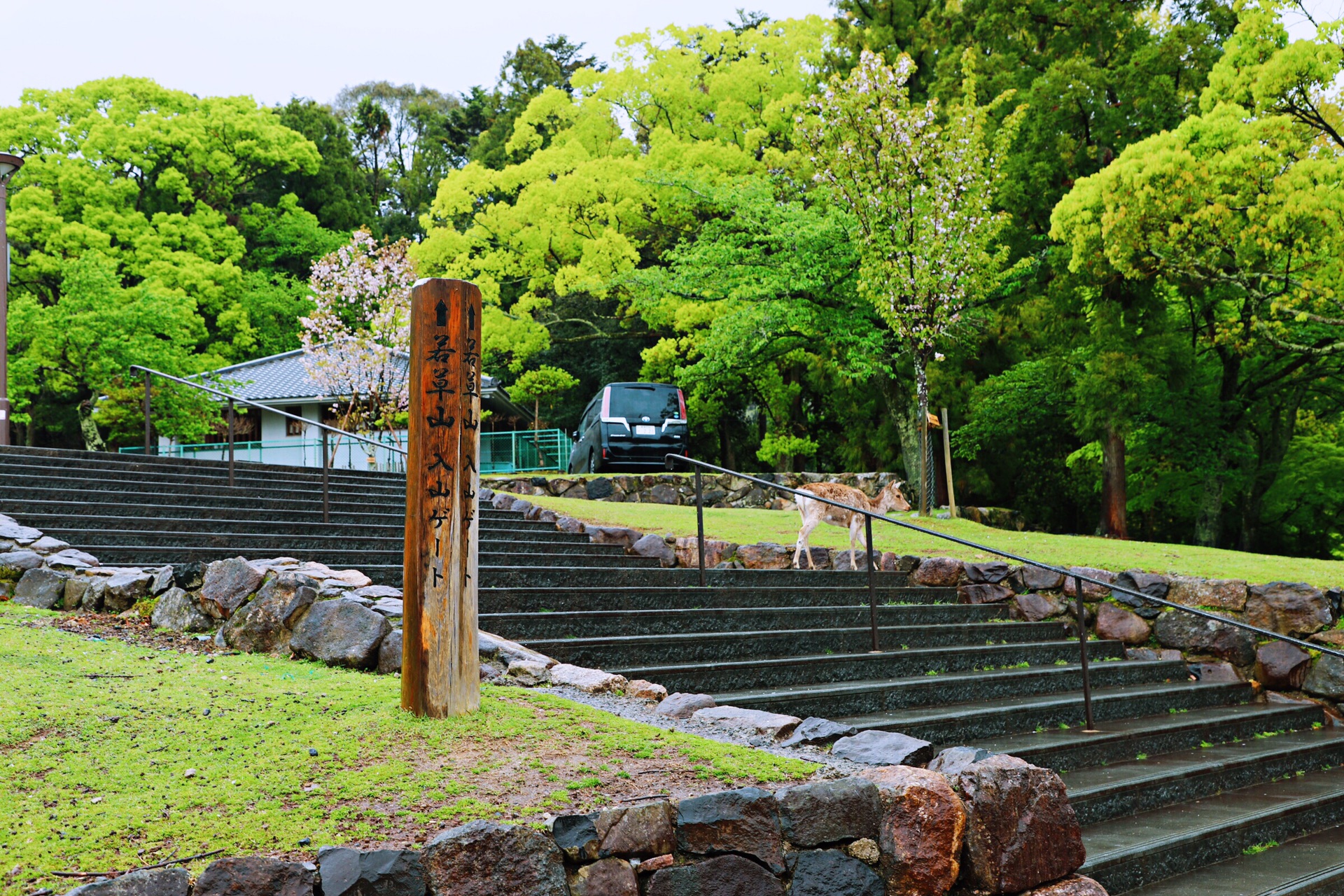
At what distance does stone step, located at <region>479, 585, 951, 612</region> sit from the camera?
7672 mm

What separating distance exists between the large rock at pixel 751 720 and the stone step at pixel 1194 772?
186 centimetres

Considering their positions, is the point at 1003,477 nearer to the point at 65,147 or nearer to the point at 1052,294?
the point at 1052,294

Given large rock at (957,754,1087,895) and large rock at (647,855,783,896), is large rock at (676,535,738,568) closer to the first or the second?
large rock at (957,754,1087,895)

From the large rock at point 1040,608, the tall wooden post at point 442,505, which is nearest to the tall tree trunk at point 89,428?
the large rock at point 1040,608

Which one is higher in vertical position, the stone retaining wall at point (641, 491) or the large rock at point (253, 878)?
the stone retaining wall at point (641, 491)

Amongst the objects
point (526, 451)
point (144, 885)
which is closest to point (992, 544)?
point (144, 885)

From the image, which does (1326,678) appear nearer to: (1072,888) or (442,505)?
(1072,888)

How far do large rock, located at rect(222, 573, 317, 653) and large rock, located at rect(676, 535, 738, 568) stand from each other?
5.54 meters

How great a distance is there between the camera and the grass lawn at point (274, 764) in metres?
3.27

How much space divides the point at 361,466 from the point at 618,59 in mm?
13731

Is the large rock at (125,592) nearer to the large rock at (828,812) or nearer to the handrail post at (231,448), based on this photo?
the handrail post at (231,448)

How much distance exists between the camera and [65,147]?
30953 mm

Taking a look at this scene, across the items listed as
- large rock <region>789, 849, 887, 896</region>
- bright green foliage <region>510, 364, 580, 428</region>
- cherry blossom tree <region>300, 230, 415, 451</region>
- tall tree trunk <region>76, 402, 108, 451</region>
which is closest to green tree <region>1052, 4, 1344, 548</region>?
large rock <region>789, 849, 887, 896</region>

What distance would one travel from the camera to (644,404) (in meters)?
20.3
